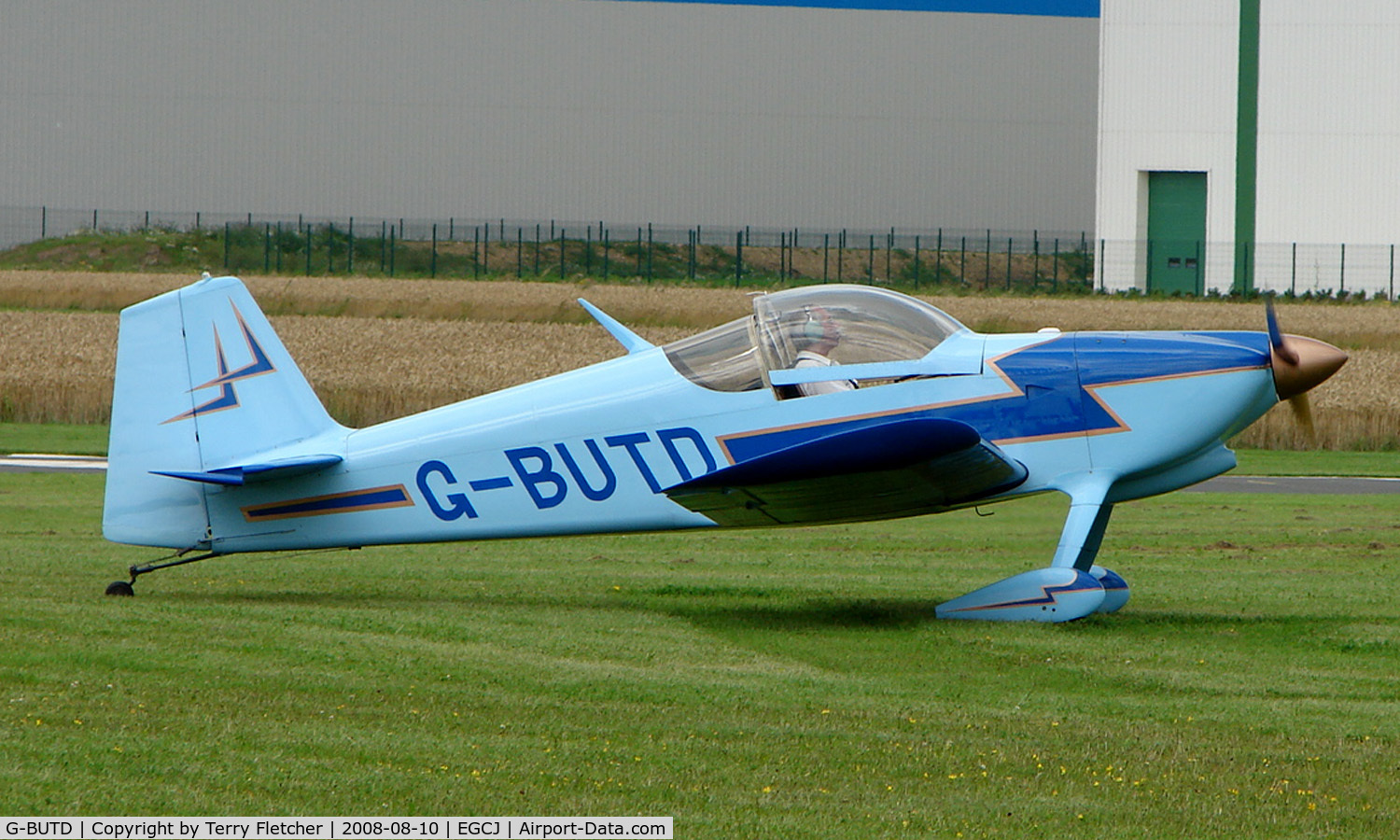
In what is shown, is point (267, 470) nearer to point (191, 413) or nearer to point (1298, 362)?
point (191, 413)

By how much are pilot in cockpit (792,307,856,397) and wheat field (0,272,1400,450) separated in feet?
62.2

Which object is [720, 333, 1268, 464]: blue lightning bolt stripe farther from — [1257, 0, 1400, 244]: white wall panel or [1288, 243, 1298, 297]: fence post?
[1257, 0, 1400, 244]: white wall panel

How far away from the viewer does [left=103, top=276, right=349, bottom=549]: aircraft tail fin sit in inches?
415

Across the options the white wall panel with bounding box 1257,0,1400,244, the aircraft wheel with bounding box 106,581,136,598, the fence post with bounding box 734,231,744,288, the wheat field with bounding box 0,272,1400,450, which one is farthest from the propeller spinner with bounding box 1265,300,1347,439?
the fence post with bounding box 734,231,744,288

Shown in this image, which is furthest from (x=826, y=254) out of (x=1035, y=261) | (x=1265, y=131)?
(x=1265, y=131)

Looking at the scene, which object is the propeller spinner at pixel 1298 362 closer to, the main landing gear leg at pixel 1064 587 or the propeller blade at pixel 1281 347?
the propeller blade at pixel 1281 347

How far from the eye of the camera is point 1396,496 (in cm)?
1983

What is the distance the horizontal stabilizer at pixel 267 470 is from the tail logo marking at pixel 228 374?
0.40 metres

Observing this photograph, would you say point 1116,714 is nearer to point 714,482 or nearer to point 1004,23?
point 714,482

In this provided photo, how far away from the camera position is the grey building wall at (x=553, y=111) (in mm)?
55469

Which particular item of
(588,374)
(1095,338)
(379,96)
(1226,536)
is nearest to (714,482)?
(588,374)

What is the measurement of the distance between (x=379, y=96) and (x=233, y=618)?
48.6m

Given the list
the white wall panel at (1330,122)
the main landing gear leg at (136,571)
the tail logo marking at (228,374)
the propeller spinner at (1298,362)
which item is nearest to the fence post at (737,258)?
the white wall panel at (1330,122)

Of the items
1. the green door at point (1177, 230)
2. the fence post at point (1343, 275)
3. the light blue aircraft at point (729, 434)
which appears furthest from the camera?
the green door at point (1177, 230)
